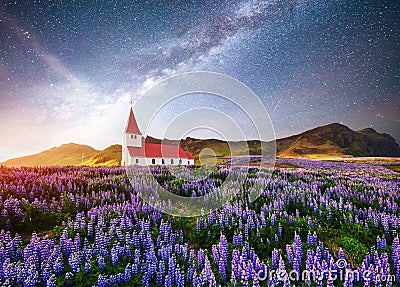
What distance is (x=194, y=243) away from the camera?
580 cm

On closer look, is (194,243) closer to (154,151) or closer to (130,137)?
(130,137)

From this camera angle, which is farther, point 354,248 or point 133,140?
point 133,140


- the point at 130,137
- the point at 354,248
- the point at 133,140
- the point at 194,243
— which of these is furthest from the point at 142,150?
the point at 354,248

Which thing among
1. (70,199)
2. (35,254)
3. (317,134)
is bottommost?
(35,254)

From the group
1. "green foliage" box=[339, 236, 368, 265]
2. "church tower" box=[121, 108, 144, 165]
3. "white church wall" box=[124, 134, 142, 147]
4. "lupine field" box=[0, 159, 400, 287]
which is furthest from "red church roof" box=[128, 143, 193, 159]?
"green foliage" box=[339, 236, 368, 265]

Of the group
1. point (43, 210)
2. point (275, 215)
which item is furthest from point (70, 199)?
point (275, 215)

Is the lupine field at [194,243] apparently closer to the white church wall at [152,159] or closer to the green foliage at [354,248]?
the green foliage at [354,248]

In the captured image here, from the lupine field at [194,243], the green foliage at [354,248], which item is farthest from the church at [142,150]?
the green foliage at [354,248]

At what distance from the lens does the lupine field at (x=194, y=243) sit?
13.0 feet

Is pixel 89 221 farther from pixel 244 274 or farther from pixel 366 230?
pixel 366 230

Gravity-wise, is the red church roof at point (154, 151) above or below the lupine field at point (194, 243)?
above

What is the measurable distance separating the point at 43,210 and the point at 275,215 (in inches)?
228

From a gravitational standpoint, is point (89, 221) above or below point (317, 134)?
below

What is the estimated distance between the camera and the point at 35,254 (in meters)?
4.40
